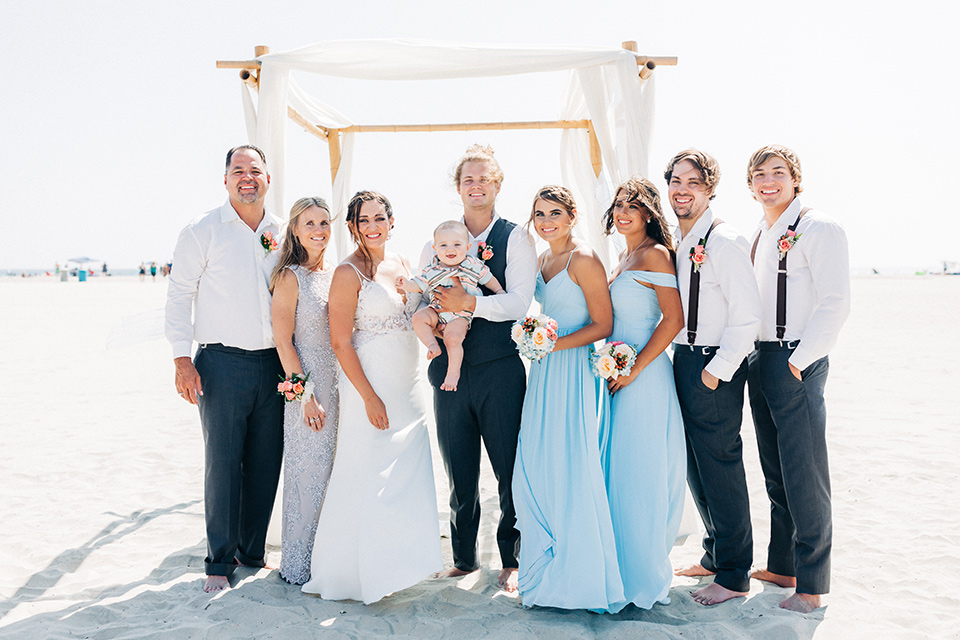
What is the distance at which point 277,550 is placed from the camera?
14.1 feet

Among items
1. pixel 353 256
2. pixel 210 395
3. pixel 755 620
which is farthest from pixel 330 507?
pixel 755 620

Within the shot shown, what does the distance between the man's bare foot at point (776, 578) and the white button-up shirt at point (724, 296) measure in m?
1.33

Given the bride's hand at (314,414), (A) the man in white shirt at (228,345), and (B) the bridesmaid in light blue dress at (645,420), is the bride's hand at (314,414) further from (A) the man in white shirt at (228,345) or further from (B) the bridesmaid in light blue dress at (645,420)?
(B) the bridesmaid in light blue dress at (645,420)

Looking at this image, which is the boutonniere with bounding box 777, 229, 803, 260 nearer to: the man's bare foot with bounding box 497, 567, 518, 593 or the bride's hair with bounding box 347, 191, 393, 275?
the bride's hair with bounding box 347, 191, 393, 275

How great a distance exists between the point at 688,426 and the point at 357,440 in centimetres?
185

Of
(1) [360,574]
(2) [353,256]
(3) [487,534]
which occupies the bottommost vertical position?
(3) [487,534]

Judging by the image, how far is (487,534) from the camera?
461 centimetres

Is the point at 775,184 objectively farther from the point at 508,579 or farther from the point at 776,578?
the point at 508,579

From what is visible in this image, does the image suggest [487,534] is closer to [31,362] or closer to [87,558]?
[87,558]

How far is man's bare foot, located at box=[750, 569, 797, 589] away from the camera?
3568mm

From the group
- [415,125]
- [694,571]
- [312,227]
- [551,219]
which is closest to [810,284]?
[551,219]

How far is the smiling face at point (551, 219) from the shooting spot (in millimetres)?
3387

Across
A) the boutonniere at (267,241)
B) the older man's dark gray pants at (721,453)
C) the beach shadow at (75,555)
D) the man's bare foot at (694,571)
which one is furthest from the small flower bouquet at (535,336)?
the beach shadow at (75,555)

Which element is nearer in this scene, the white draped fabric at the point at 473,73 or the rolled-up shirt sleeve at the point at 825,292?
the rolled-up shirt sleeve at the point at 825,292
